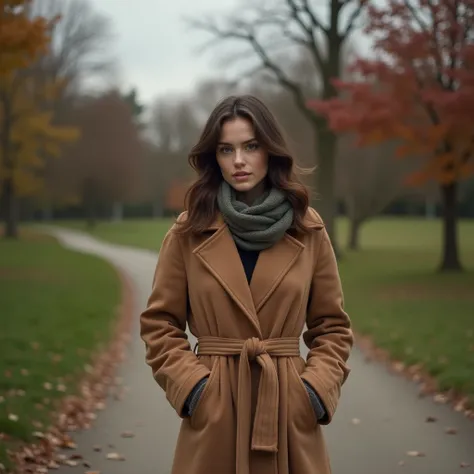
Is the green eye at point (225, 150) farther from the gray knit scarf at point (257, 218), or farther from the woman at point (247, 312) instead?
the gray knit scarf at point (257, 218)

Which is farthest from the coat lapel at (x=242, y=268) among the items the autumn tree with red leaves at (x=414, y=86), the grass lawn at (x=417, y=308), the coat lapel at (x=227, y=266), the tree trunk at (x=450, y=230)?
the tree trunk at (x=450, y=230)

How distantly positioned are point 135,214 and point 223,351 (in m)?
82.0

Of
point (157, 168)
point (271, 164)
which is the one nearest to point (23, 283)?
point (271, 164)

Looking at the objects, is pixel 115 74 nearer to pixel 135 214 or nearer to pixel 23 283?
pixel 23 283

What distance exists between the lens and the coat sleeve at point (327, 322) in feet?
10.6

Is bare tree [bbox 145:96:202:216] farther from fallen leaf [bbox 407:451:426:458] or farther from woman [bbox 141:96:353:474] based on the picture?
woman [bbox 141:96:353:474]

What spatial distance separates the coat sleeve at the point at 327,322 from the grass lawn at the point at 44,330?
119 inches

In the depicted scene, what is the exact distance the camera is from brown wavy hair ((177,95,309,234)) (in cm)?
324

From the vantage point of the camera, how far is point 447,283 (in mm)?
19500

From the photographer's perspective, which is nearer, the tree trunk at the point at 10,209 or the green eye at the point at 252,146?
the green eye at the point at 252,146

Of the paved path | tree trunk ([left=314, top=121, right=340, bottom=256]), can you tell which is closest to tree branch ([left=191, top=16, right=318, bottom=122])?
tree trunk ([left=314, top=121, right=340, bottom=256])

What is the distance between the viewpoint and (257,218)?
3.12 meters

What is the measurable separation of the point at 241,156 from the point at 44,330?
9617 mm

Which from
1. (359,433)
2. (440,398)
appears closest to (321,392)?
(359,433)
